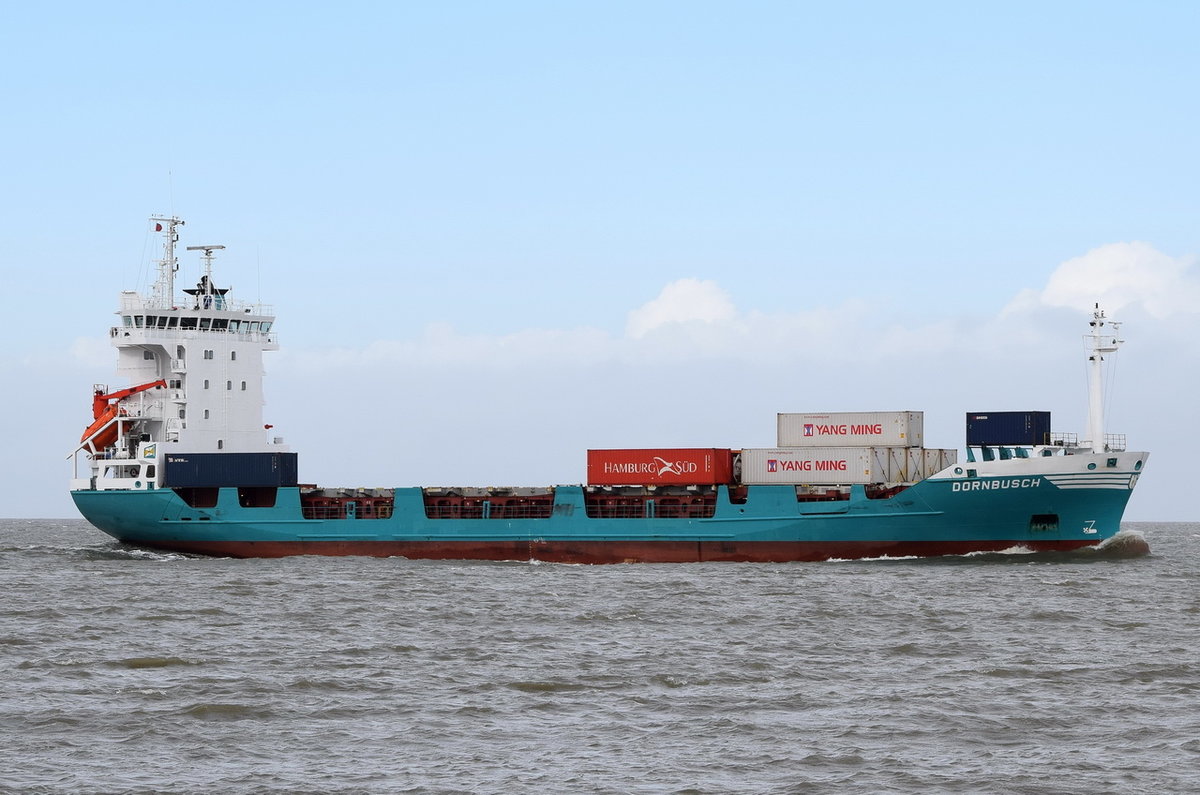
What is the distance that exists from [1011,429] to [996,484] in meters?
2.03

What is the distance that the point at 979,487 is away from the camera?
4050cm

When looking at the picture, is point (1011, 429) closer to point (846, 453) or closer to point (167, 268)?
point (846, 453)

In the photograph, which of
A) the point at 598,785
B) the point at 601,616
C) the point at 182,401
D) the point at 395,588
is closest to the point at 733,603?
the point at 601,616

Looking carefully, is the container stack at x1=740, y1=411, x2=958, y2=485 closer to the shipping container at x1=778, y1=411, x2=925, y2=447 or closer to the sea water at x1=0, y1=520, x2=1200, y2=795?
the shipping container at x1=778, y1=411, x2=925, y2=447

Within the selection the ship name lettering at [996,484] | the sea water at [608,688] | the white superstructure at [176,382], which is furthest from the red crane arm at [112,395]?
the ship name lettering at [996,484]

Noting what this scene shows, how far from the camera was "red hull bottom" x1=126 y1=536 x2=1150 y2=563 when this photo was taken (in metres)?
41.6

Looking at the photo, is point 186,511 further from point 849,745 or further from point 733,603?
point 849,745

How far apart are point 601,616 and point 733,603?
3.73m

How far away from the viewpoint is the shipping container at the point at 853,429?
42.6 meters

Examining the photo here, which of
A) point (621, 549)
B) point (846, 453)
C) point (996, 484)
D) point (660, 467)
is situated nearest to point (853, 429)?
point (846, 453)

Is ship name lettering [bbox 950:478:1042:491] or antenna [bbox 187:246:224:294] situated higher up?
antenna [bbox 187:246:224:294]

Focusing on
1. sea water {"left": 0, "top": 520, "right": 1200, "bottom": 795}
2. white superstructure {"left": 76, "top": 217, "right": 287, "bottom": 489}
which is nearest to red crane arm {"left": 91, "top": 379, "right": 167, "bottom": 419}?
white superstructure {"left": 76, "top": 217, "right": 287, "bottom": 489}

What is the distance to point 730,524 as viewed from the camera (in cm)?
4312

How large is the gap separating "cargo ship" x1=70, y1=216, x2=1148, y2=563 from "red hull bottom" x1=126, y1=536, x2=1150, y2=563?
60mm
